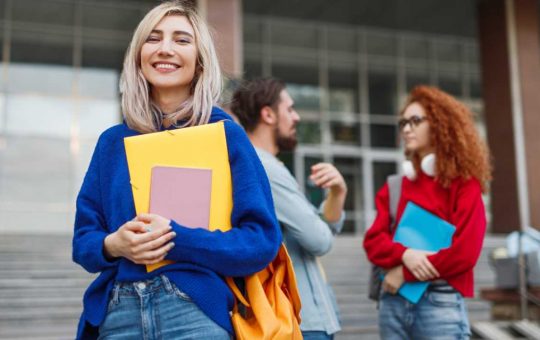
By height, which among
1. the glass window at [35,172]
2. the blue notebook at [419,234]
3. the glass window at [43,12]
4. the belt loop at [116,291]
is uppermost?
the glass window at [43,12]

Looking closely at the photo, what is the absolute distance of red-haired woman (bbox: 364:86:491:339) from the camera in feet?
9.63

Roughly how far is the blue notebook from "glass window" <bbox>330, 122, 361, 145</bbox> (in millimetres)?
16193

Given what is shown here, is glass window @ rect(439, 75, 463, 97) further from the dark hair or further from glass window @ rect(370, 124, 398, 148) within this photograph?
the dark hair

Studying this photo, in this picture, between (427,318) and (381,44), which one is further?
(381,44)

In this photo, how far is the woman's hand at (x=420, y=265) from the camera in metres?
2.94

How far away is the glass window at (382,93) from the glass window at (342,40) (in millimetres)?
1081

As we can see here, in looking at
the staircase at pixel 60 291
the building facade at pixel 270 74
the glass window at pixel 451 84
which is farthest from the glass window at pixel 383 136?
the staircase at pixel 60 291

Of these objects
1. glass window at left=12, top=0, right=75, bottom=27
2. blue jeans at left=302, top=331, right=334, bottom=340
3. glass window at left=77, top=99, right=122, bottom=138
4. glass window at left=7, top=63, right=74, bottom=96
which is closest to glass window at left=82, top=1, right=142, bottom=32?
glass window at left=12, top=0, right=75, bottom=27

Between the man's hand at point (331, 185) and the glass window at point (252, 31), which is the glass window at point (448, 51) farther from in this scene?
the man's hand at point (331, 185)

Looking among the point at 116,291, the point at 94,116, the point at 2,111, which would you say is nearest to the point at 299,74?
the point at 94,116

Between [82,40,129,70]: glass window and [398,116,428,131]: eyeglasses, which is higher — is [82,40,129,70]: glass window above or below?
above

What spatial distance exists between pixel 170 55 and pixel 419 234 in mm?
1737

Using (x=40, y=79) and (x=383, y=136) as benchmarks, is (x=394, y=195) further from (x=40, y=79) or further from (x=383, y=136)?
(x=383, y=136)

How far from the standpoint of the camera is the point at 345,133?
19406 mm
